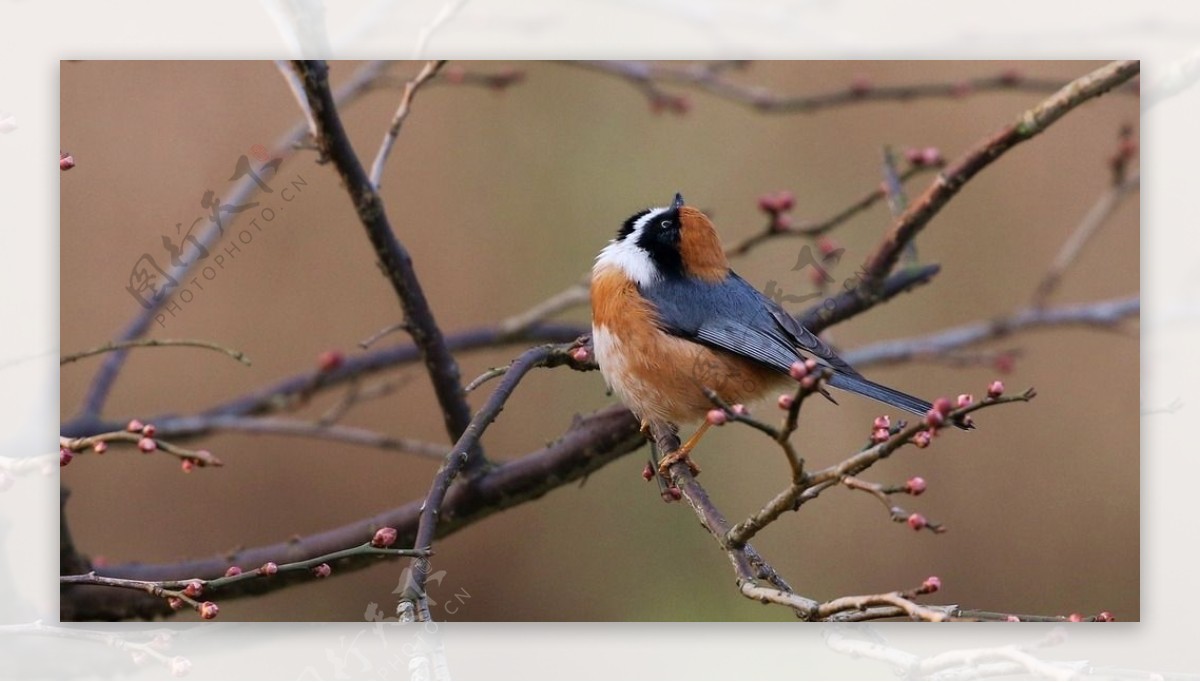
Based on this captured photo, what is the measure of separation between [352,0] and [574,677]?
180 centimetres

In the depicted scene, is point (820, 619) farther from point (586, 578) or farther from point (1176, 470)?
Answer: point (1176, 470)

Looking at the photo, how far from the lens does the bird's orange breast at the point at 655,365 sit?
94.5 inches

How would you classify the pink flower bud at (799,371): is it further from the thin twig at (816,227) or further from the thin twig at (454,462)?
the thin twig at (816,227)

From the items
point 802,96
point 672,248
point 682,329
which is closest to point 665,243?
point 672,248

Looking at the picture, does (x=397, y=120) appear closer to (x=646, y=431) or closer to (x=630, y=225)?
(x=630, y=225)

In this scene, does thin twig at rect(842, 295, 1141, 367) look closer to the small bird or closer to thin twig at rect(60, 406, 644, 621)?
the small bird

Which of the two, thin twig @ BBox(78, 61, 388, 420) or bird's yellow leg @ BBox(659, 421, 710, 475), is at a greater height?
thin twig @ BBox(78, 61, 388, 420)

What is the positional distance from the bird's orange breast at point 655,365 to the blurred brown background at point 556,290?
389mm

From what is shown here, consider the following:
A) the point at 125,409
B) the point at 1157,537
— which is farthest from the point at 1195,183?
the point at 125,409

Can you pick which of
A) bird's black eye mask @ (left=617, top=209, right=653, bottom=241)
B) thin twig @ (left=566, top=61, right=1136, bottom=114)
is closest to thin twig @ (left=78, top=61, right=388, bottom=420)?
thin twig @ (left=566, top=61, right=1136, bottom=114)

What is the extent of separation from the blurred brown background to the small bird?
0.41 metres

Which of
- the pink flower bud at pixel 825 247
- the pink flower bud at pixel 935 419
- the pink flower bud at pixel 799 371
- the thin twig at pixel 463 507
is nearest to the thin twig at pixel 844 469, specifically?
the pink flower bud at pixel 935 419

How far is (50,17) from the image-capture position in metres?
2.85

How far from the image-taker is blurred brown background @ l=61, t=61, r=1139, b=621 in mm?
2811
